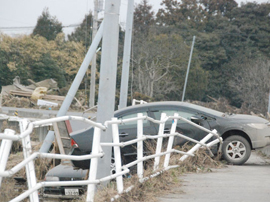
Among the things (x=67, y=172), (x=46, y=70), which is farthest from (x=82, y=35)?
(x=67, y=172)

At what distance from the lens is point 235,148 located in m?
11.0

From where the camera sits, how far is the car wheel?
1103 cm

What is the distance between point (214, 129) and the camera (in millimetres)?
10617

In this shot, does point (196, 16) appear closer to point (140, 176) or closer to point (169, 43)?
point (169, 43)

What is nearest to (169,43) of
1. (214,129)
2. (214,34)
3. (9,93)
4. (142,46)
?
(142,46)

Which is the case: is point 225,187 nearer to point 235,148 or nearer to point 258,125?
point 235,148

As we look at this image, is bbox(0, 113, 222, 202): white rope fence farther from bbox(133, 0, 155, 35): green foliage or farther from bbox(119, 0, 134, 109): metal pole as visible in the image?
bbox(133, 0, 155, 35): green foliage

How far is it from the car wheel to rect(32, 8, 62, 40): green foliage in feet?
184

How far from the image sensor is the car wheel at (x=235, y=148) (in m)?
11.0

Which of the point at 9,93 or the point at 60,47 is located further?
the point at 60,47

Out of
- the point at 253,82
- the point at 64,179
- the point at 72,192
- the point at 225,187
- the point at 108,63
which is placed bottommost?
the point at 72,192

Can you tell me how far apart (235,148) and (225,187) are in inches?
138

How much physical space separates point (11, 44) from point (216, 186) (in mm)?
50706

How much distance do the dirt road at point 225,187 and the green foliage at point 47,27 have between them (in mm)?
57202
